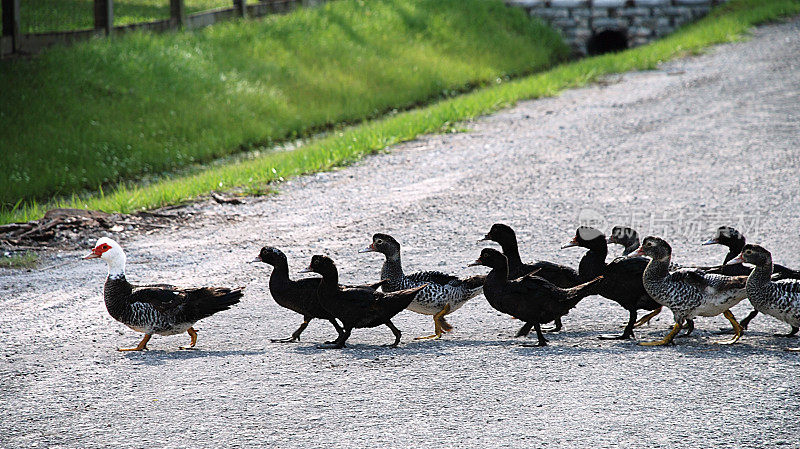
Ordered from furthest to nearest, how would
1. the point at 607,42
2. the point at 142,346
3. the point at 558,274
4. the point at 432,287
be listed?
1. the point at 607,42
2. the point at 558,274
3. the point at 432,287
4. the point at 142,346

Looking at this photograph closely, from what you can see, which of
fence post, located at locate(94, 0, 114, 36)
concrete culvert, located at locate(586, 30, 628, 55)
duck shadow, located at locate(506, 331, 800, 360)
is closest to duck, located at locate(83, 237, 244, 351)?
duck shadow, located at locate(506, 331, 800, 360)

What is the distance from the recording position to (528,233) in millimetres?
9852

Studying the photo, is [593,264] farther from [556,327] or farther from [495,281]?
[495,281]

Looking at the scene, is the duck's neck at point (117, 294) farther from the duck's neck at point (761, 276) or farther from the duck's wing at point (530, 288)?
the duck's neck at point (761, 276)

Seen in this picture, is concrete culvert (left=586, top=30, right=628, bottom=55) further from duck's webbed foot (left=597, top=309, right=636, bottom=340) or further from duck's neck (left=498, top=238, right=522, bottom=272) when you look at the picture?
duck's webbed foot (left=597, top=309, right=636, bottom=340)

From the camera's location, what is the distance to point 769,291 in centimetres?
616

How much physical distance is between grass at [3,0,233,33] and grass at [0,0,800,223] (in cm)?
506

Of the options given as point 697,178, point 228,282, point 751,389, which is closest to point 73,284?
point 228,282

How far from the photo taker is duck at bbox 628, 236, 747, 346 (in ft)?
20.5

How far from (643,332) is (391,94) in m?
13.6

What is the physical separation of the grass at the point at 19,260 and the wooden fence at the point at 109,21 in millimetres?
7651

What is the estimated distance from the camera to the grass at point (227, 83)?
46.9ft

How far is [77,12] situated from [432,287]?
1426 centimetres

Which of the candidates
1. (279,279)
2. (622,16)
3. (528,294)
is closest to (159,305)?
(279,279)
